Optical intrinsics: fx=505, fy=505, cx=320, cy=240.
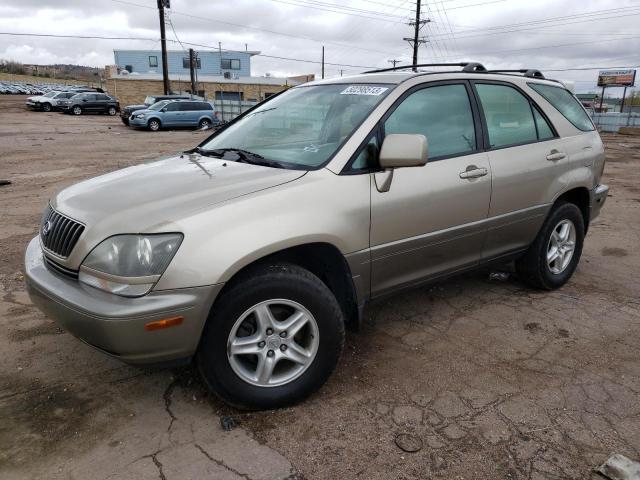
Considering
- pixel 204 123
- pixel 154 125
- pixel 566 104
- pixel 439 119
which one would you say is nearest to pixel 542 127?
pixel 566 104

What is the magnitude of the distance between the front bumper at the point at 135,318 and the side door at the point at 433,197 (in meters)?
1.10

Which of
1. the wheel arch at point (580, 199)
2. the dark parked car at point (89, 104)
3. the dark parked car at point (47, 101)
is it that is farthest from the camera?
the dark parked car at point (47, 101)

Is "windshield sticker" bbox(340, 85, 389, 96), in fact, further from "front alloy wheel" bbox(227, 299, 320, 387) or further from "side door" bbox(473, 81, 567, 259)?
"front alloy wheel" bbox(227, 299, 320, 387)

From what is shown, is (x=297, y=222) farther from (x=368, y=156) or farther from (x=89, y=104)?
(x=89, y=104)

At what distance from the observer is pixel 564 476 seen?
7.32 ft

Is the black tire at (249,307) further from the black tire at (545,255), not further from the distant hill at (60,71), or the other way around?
the distant hill at (60,71)

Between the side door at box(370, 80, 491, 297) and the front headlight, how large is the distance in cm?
117

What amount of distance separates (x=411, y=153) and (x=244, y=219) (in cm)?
98

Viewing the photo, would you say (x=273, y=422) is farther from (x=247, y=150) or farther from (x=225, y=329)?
(x=247, y=150)

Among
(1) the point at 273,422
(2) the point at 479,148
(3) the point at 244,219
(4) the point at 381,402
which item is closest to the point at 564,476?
(4) the point at 381,402

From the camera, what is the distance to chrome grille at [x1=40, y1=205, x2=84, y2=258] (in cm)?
249

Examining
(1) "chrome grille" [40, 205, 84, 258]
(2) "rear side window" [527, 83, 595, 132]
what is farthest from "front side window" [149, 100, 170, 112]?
(1) "chrome grille" [40, 205, 84, 258]

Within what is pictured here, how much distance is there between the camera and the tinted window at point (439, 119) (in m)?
3.14

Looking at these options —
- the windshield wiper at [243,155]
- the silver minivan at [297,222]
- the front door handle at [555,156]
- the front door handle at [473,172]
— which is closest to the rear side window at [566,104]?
the silver minivan at [297,222]
